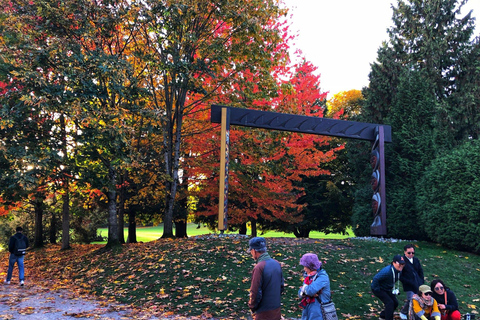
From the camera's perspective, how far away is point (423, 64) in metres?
20.9

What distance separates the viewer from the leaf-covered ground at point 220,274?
29.3ft

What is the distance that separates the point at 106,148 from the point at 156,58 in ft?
14.8

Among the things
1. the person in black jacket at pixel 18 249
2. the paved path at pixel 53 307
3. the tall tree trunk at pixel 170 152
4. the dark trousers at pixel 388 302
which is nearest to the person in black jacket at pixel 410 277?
the dark trousers at pixel 388 302

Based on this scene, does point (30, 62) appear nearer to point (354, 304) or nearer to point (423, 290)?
point (354, 304)

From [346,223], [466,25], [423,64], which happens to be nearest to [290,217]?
[346,223]

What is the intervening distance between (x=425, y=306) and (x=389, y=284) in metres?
0.69

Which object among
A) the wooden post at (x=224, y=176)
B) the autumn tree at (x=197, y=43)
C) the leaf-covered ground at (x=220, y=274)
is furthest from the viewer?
the autumn tree at (x=197, y=43)

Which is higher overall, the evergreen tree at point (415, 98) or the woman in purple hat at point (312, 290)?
the evergreen tree at point (415, 98)

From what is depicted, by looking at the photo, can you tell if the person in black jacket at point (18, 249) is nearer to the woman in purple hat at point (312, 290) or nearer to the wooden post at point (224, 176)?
the wooden post at point (224, 176)

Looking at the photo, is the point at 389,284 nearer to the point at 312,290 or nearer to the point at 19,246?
the point at 312,290

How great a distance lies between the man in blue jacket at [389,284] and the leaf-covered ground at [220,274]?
1.68 metres

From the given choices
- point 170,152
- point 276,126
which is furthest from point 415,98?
point 170,152

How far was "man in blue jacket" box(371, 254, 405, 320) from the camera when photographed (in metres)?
6.87

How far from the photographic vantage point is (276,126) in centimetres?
1460
